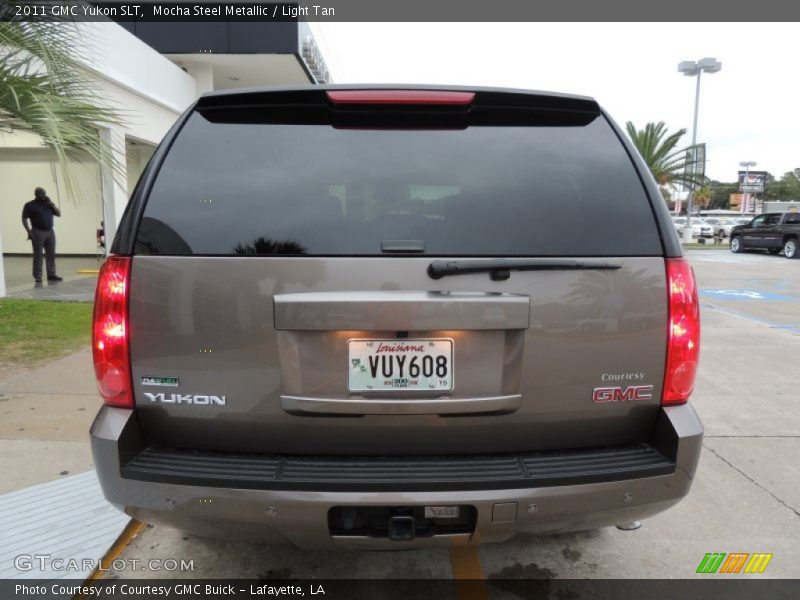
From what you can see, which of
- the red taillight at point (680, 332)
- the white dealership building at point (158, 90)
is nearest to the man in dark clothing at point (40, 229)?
the white dealership building at point (158, 90)

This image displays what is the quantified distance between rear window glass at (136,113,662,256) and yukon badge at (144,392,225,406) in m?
0.48

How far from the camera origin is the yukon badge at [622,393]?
186 centimetres

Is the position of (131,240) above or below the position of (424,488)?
above

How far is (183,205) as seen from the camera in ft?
6.06

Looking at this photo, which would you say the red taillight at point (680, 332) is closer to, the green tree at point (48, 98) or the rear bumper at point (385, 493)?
the rear bumper at point (385, 493)

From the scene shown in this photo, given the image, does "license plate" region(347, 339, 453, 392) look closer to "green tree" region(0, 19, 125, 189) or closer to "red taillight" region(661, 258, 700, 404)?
"red taillight" region(661, 258, 700, 404)

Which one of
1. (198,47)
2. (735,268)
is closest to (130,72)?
(198,47)

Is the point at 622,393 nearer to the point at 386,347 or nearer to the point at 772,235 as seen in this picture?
the point at 386,347

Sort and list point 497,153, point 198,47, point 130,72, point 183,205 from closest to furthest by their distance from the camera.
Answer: point 183,205
point 497,153
point 130,72
point 198,47

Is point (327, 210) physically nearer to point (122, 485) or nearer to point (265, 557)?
point (122, 485)

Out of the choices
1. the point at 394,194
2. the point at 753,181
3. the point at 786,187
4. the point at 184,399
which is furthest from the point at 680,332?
the point at 786,187

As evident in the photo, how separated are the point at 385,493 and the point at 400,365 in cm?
40

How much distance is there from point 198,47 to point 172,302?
49.7 ft

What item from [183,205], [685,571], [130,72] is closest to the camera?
[183,205]
